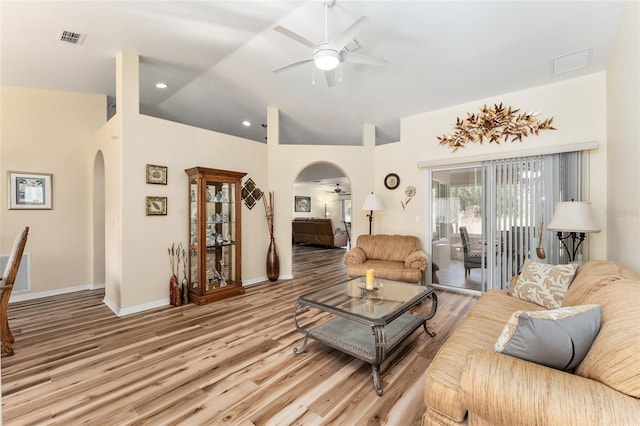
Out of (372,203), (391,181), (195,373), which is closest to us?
(195,373)

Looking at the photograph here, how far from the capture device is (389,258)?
15.2 feet

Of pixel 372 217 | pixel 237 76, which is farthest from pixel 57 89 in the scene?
pixel 372 217

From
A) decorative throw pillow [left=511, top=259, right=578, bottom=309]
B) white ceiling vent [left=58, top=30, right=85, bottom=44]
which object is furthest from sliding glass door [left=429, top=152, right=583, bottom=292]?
white ceiling vent [left=58, top=30, right=85, bottom=44]

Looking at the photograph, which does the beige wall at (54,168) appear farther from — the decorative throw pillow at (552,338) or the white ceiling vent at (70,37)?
the decorative throw pillow at (552,338)

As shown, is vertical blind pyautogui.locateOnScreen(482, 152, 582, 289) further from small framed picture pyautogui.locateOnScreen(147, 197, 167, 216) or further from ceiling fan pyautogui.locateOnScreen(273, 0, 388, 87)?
small framed picture pyautogui.locateOnScreen(147, 197, 167, 216)

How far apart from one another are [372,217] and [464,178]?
1.65 meters

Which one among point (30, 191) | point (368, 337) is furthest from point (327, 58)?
point (30, 191)

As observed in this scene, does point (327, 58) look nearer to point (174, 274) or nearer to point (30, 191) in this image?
point (174, 274)

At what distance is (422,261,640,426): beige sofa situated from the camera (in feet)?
3.77

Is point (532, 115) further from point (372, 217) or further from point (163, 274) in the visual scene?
point (163, 274)

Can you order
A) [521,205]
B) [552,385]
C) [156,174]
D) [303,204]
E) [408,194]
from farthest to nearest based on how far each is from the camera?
[303,204]
[408,194]
[521,205]
[156,174]
[552,385]

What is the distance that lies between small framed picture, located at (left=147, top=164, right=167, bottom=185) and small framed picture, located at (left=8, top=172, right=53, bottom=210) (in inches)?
74.1

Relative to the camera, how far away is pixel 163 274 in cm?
388

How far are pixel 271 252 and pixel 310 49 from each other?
10.3ft
